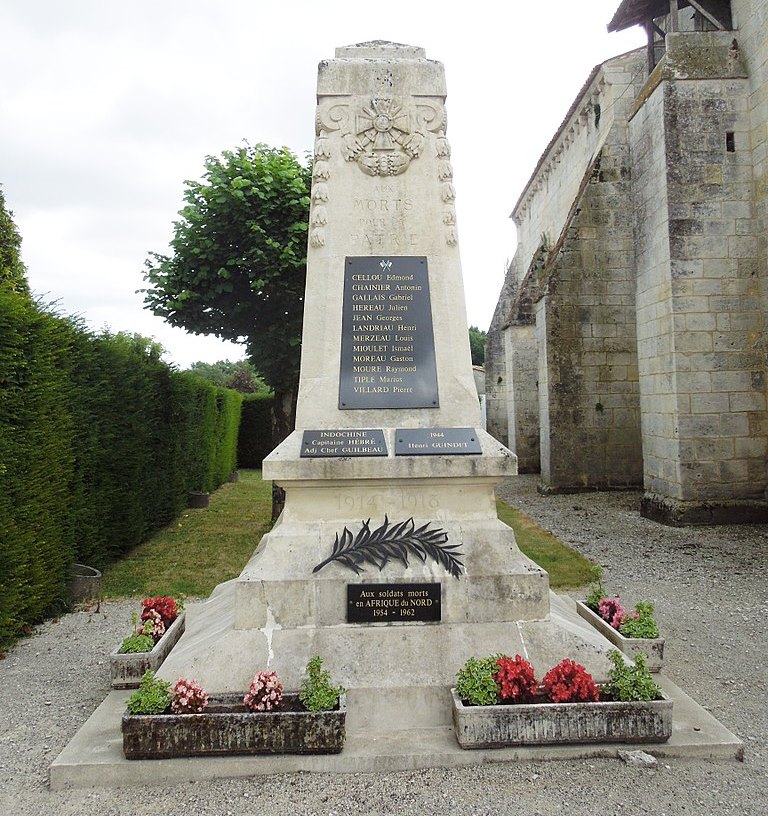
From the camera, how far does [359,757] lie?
2.96 m

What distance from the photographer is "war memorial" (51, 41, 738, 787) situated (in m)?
3.24

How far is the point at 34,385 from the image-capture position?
5.29 meters

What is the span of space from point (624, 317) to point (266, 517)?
27.9ft

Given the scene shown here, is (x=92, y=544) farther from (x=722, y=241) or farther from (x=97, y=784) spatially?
(x=722, y=241)

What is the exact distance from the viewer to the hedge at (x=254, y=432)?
22.4 metres

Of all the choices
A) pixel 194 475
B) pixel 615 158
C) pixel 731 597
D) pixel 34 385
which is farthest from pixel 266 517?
pixel 615 158

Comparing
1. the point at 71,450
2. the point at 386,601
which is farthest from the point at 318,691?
the point at 71,450

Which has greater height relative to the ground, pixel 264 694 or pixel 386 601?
pixel 386 601

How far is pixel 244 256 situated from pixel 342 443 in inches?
223

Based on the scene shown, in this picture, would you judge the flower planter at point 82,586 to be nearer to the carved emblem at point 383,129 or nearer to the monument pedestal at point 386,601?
the monument pedestal at point 386,601

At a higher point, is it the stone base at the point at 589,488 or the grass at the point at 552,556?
the stone base at the point at 589,488

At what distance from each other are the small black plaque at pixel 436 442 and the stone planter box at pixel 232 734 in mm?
1506

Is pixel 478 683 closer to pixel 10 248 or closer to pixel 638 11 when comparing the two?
pixel 638 11

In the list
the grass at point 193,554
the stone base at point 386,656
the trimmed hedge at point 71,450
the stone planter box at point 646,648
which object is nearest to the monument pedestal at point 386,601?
the stone base at point 386,656
